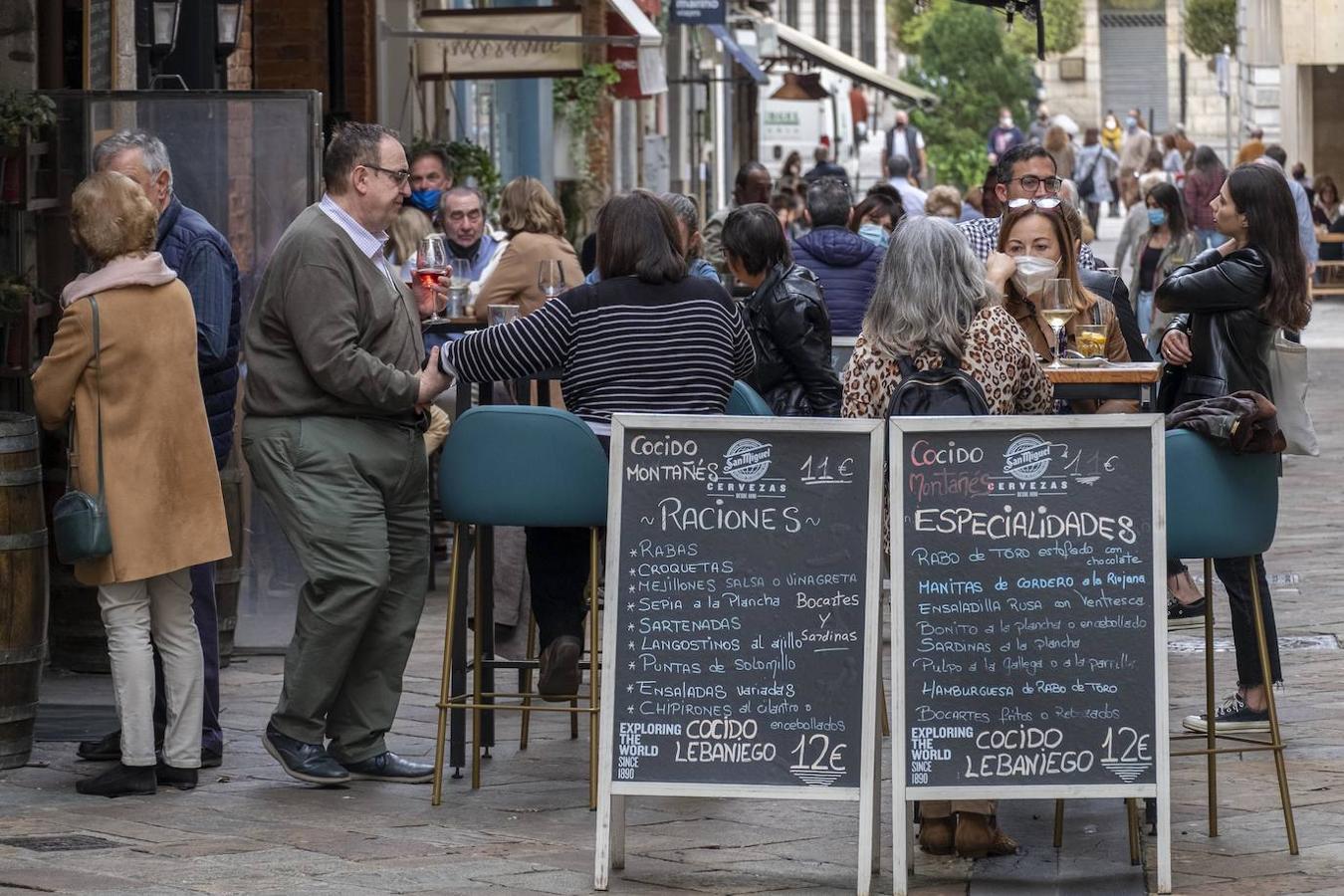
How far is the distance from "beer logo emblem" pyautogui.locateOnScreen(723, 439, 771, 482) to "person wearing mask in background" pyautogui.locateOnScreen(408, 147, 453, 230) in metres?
6.27

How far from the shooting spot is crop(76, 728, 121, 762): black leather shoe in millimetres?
7180

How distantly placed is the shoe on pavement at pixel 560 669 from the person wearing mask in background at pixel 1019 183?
2.56 meters

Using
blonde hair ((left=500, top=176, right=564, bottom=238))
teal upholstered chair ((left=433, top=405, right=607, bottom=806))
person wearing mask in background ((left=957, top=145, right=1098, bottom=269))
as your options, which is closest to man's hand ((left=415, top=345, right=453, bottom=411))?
teal upholstered chair ((left=433, top=405, right=607, bottom=806))

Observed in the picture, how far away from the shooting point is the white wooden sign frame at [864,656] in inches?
223

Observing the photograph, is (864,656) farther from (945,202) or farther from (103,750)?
(945,202)

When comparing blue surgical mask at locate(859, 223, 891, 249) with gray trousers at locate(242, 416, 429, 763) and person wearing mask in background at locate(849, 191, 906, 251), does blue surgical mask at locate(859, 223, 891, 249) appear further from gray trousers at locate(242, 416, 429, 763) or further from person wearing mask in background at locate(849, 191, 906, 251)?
gray trousers at locate(242, 416, 429, 763)

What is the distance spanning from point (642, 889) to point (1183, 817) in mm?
1581

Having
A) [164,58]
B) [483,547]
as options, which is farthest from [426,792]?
[164,58]

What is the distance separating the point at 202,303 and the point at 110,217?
1.81 feet

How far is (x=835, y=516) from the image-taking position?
18.8ft

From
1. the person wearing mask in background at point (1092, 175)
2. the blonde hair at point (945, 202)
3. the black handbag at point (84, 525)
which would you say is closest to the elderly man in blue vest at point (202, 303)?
the black handbag at point (84, 525)

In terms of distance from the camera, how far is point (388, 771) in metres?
6.92

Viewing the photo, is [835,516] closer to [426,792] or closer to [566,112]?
[426,792]

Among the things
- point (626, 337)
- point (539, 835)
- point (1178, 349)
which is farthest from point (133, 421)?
point (1178, 349)
